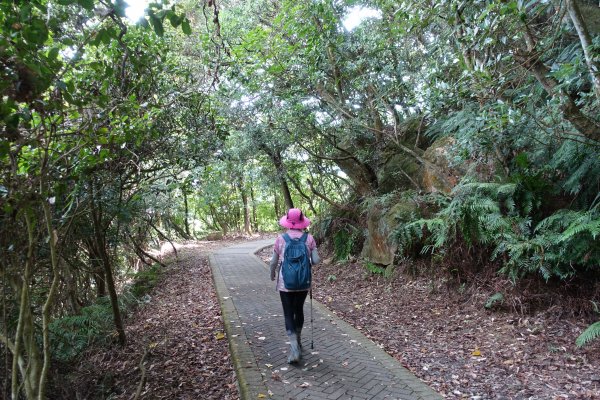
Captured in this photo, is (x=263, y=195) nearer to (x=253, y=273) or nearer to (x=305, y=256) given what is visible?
(x=253, y=273)

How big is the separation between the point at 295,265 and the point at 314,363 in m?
1.30

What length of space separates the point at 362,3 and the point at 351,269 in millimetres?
6919

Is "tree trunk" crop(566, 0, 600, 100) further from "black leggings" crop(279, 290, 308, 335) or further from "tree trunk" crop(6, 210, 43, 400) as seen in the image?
"tree trunk" crop(6, 210, 43, 400)

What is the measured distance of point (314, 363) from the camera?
511 centimetres

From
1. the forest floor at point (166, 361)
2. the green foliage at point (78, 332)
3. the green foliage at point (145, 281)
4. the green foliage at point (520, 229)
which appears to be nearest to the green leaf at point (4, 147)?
the forest floor at point (166, 361)

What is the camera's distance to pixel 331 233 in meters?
13.4

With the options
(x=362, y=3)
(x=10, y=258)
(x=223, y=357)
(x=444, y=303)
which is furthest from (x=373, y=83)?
(x=10, y=258)

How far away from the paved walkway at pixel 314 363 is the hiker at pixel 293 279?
361 mm

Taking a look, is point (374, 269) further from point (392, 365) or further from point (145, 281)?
point (145, 281)

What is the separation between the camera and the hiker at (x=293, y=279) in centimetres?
504

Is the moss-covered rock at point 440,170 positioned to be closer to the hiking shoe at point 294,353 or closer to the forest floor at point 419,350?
the forest floor at point 419,350

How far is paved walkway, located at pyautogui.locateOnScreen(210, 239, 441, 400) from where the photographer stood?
4352mm

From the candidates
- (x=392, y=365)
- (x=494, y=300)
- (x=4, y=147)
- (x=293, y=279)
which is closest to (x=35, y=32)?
(x=4, y=147)

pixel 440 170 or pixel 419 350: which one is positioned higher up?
pixel 440 170
